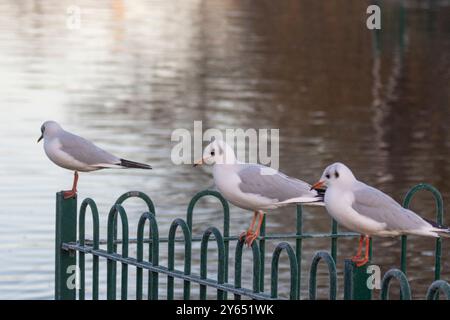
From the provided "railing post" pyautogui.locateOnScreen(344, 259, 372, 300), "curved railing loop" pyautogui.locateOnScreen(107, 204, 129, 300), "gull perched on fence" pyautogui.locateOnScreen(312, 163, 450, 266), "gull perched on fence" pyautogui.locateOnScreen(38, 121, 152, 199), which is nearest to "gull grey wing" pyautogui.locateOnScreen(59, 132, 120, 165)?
"gull perched on fence" pyautogui.locateOnScreen(38, 121, 152, 199)

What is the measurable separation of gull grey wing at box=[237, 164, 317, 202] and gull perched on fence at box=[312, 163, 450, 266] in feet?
1.76

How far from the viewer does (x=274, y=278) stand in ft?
18.4

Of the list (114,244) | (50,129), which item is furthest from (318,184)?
(50,129)

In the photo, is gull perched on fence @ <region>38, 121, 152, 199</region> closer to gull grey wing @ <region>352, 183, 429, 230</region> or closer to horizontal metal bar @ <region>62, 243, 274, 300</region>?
horizontal metal bar @ <region>62, 243, 274, 300</region>

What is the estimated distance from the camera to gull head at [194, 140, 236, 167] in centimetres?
631

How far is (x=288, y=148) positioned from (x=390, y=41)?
23.9 m

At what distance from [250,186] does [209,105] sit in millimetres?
18053

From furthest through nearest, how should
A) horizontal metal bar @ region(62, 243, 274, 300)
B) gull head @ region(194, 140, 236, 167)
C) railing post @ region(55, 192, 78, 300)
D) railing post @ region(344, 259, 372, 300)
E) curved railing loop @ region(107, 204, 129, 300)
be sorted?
railing post @ region(55, 192, 78, 300) < gull head @ region(194, 140, 236, 167) < curved railing loop @ region(107, 204, 129, 300) < horizontal metal bar @ region(62, 243, 274, 300) < railing post @ region(344, 259, 372, 300)

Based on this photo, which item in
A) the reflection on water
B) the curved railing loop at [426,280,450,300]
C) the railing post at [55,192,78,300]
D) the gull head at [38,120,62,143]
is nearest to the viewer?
the curved railing loop at [426,280,450,300]

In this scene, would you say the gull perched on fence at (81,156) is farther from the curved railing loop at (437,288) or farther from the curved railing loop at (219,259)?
the curved railing loop at (437,288)

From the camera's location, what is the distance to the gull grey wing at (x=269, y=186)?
6.36m

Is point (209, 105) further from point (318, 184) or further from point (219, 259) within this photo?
point (219, 259)
